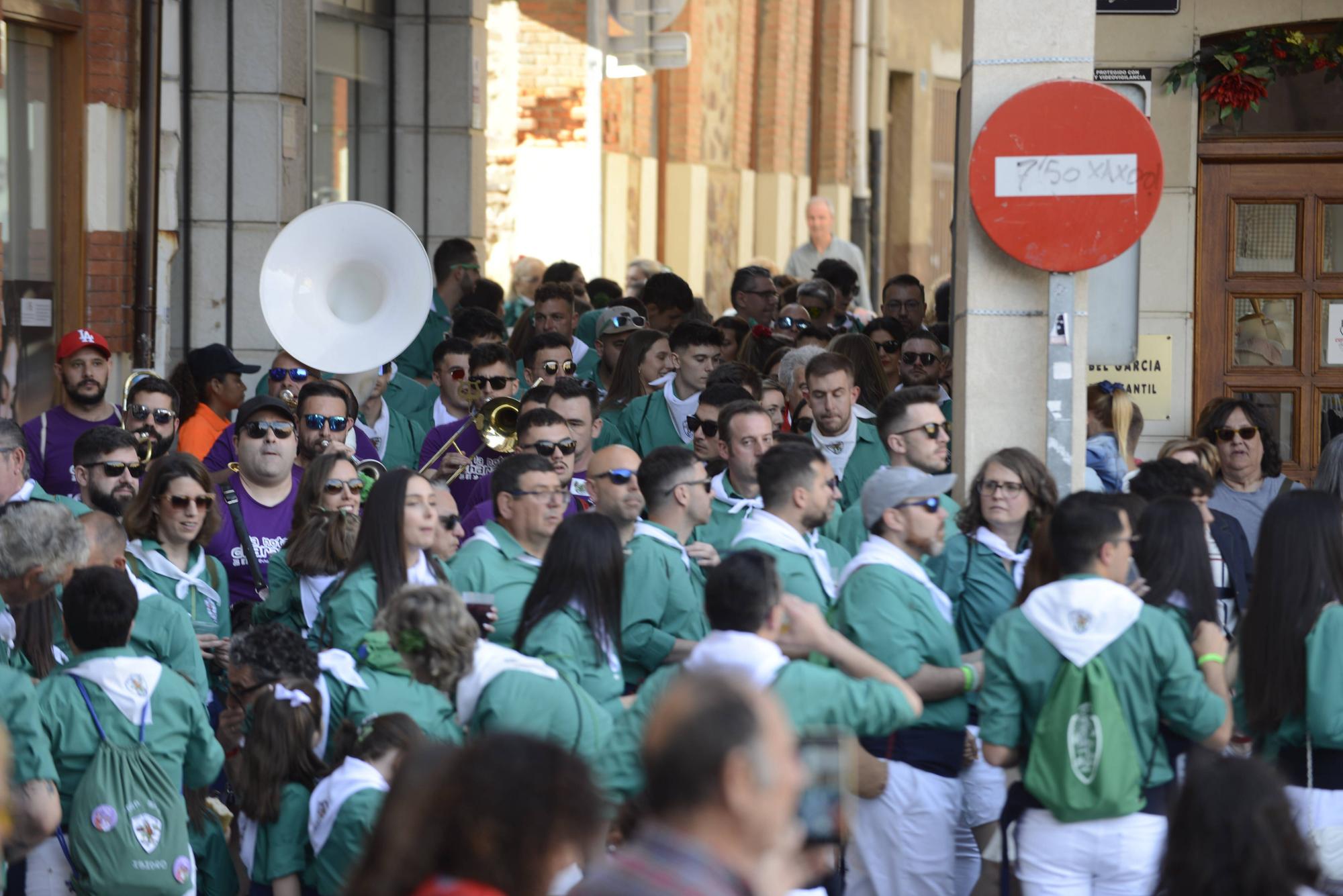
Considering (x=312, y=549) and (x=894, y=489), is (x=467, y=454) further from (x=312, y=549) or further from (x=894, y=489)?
(x=894, y=489)

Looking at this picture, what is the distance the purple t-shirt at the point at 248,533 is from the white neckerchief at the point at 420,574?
99cm

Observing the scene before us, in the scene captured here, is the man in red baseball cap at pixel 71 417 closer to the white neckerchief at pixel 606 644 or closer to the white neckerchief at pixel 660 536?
the white neckerchief at pixel 660 536

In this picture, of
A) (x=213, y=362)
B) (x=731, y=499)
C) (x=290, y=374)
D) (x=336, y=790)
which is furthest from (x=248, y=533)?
(x=336, y=790)

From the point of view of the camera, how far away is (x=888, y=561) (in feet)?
18.3

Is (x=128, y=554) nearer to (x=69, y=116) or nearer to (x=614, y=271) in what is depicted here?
(x=69, y=116)

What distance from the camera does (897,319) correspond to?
450 inches

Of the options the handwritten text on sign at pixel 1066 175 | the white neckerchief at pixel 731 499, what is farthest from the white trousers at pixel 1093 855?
the handwritten text on sign at pixel 1066 175

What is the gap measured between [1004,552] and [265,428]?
3085 mm

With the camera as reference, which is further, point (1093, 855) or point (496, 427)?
point (496, 427)

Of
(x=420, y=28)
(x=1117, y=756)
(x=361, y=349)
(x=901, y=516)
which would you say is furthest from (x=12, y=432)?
(x=420, y=28)

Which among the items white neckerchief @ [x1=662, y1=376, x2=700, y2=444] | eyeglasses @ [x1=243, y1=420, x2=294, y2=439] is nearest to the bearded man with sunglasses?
eyeglasses @ [x1=243, y1=420, x2=294, y2=439]

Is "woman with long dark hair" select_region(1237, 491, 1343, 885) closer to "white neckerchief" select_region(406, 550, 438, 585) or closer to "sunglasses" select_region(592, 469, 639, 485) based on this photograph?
"sunglasses" select_region(592, 469, 639, 485)

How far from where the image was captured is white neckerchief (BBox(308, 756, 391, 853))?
511 centimetres

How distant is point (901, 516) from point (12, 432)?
3.50 m
